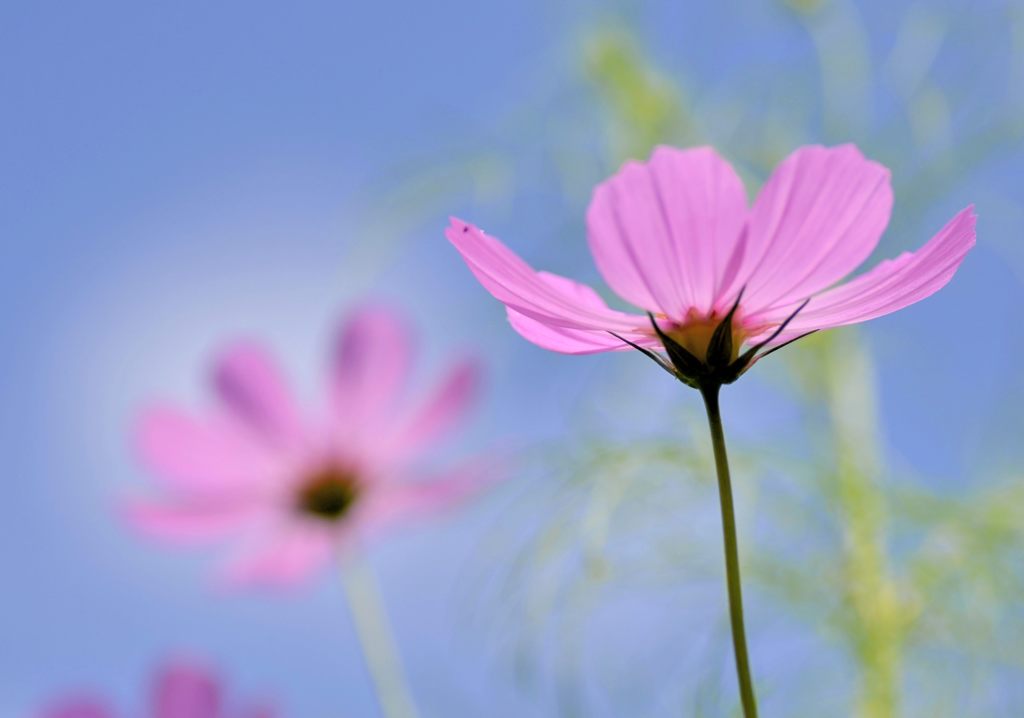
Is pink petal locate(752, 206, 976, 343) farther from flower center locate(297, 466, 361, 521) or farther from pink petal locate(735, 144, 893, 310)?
flower center locate(297, 466, 361, 521)

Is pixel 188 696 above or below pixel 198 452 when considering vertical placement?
below

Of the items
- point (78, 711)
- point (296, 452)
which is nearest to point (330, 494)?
point (296, 452)

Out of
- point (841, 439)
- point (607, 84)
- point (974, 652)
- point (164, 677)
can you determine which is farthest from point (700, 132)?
point (164, 677)

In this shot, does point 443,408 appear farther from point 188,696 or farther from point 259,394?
point 188,696

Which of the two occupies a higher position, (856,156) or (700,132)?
(700,132)

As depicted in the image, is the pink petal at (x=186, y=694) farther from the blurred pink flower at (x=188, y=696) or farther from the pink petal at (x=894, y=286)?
the pink petal at (x=894, y=286)

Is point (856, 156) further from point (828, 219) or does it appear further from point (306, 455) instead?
point (306, 455)

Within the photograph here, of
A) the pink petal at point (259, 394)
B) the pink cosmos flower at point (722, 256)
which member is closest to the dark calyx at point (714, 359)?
the pink cosmos flower at point (722, 256)
